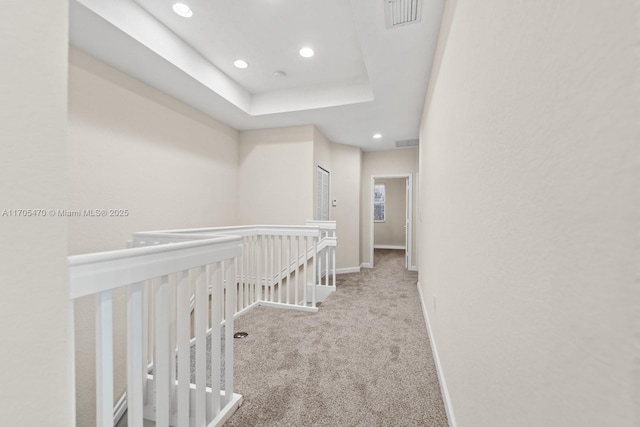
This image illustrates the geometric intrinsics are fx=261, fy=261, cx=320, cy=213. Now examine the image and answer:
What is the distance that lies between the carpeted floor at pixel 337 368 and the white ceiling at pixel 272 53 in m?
2.49

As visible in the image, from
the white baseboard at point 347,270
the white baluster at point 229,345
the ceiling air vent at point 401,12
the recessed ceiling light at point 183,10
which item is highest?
the recessed ceiling light at point 183,10

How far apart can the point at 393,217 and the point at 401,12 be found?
7.38 m

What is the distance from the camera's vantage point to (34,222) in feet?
2.21

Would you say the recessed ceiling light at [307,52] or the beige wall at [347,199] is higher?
the recessed ceiling light at [307,52]

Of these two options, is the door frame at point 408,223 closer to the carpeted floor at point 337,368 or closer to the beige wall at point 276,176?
the beige wall at point 276,176

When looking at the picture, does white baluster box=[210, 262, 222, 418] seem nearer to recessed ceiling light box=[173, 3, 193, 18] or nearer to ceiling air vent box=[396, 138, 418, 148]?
recessed ceiling light box=[173, 3, 193, 18]

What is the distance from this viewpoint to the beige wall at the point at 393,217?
8656mm

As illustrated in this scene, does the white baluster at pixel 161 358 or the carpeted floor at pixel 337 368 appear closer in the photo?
the white baluster at pixel 161 358

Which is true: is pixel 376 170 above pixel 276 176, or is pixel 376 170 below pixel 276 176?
above

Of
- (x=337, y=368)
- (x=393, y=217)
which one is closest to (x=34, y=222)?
(x=337, y=368)

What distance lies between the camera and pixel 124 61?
94.2 inches

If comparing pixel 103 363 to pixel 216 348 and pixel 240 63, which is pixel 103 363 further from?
pixel 240 63

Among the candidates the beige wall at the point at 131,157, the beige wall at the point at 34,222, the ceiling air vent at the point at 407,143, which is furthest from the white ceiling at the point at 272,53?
the beige wall at the point at 34,222

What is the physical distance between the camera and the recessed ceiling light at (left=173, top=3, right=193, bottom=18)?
2.12m
